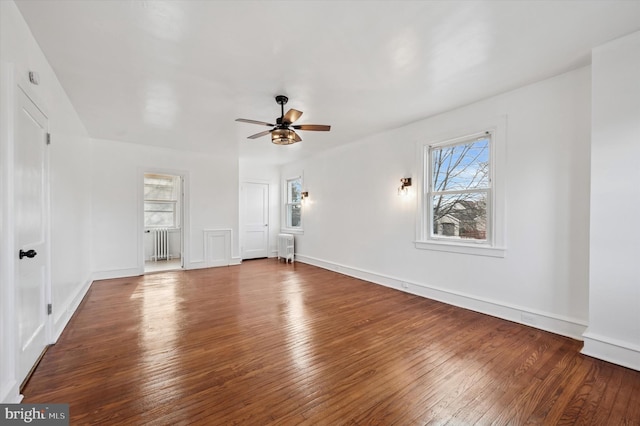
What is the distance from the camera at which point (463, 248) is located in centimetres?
373

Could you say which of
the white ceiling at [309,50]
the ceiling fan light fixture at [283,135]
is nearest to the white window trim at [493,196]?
the white ceiling at [309,50]

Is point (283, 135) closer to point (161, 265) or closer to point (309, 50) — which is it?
point (309, 50)

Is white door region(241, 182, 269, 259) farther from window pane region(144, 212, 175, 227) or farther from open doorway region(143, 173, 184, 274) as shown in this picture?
window pane region(144, 212, 175, 227)

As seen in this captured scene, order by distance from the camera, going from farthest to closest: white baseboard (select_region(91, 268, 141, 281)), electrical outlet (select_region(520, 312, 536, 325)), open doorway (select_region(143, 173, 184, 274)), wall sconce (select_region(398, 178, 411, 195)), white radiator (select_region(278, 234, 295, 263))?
open doorway (select_region(143, 173, 184, 274)), white radiator (select_region(278, 234, 295, 263)), white baseboard (select_region(91, 268, 141, 281)), wall sconce (select_region(398, 178, 411, 195)), electrical outlet (select_region(520, 312, 536, 325))

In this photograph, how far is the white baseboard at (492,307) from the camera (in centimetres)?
284

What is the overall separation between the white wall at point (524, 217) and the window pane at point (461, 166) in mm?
263

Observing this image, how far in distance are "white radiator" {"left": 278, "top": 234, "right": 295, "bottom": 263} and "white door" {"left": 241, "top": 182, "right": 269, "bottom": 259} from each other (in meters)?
0.57

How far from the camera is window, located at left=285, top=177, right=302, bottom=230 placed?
7570 millimetres

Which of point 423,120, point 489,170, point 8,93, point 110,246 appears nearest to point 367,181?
point 423,120

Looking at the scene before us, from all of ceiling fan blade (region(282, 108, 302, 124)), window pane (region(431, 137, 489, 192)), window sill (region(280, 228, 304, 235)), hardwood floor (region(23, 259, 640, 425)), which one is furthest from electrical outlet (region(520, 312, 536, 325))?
window sill (region(280, 228, 304, 235))

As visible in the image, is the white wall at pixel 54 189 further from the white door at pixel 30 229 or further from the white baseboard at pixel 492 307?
the white baseboard at pixel 492 307

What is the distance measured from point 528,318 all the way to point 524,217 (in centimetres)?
116

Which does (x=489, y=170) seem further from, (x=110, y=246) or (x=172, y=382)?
(x=110, y=246)

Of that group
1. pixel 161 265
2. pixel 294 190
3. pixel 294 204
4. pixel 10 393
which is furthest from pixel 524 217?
pixel 161 265
